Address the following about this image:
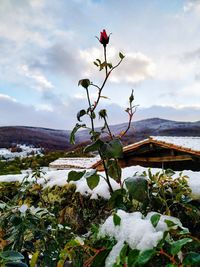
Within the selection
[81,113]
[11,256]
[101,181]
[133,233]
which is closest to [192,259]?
[133,233]

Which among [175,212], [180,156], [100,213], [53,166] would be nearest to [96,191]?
[100,213]

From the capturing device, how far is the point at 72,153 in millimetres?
17750

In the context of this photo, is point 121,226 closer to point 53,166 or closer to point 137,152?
point 137,152

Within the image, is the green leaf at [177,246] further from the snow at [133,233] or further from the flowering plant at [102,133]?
the flowering plant at [102,133]

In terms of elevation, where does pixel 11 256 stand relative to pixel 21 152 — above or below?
above

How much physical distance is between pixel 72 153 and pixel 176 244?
1719cm

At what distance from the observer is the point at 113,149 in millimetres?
1188

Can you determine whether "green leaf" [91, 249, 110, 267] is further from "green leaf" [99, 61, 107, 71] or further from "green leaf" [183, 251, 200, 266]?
"green leaf" [99, 61, 107, 71]

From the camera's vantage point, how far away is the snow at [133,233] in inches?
28.0

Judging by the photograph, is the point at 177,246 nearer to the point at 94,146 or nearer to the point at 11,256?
the point at 11,256

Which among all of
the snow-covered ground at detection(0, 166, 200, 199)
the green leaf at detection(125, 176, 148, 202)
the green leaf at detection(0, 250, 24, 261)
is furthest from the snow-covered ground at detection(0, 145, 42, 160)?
the green leaf at detection(0, 250, 24, 261)

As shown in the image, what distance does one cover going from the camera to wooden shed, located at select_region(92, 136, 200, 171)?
645 centimetres

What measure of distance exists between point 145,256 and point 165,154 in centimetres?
646

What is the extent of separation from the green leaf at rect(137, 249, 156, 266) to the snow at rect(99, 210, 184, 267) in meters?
0.04
